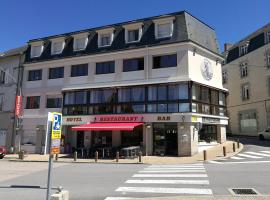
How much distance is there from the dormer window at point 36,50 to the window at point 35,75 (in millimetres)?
1624

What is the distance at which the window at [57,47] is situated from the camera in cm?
3009

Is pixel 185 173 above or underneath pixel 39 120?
underneath

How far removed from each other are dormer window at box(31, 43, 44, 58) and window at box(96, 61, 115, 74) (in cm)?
700

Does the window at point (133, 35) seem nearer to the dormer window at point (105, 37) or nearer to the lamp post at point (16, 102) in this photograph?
the dormer window at point (105, 37)

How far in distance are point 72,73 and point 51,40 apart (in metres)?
4.64

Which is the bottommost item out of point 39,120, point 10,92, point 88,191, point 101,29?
point 88,191

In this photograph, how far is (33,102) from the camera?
30.2 m

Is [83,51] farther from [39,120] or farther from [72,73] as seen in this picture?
[39,120]

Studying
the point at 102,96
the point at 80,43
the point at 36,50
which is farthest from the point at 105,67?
the point at 36,50

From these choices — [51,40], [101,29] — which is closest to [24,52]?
[51,40]

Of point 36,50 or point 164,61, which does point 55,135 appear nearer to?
point 164,61

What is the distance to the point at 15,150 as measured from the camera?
97.3ft

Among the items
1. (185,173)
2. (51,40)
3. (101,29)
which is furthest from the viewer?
(51,40)

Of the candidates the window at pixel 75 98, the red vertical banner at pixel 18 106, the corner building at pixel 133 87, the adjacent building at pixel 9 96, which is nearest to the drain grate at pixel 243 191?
the corner building at pixel 133 87
